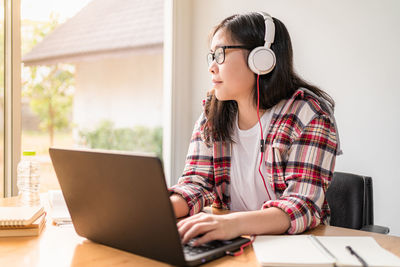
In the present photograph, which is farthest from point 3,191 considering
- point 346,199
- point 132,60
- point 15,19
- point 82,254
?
point 132,60

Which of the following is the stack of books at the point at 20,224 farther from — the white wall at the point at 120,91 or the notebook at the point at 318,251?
the white wall at the point at 120,91

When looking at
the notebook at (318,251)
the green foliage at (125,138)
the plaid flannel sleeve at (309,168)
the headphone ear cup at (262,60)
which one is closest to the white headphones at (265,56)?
the headphone ear cup at (262,60)

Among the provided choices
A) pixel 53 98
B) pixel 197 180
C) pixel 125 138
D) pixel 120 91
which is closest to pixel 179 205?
pixel 197 180

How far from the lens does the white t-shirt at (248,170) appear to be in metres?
1.38

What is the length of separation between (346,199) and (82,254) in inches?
40.0

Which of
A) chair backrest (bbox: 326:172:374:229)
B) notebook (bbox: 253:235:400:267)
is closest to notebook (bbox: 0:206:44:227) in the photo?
notebook (bbox: 253:235:400:267)

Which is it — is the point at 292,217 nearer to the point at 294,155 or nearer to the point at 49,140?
the point at 294,155

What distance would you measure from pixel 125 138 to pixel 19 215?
17.9 ft

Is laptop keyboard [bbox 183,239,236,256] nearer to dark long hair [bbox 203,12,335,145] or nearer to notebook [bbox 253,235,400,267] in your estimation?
notebook [bbox 253,235,400,267]

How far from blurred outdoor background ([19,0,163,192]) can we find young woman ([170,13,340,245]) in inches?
126

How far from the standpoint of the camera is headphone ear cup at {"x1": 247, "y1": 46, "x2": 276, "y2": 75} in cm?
133

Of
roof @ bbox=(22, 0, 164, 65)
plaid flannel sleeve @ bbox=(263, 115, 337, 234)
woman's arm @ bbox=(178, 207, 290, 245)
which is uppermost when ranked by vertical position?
roof @ bbox=(22, 0, 164, 65)

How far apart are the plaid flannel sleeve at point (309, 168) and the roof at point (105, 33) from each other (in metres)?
3.47

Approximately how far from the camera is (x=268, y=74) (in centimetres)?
143
